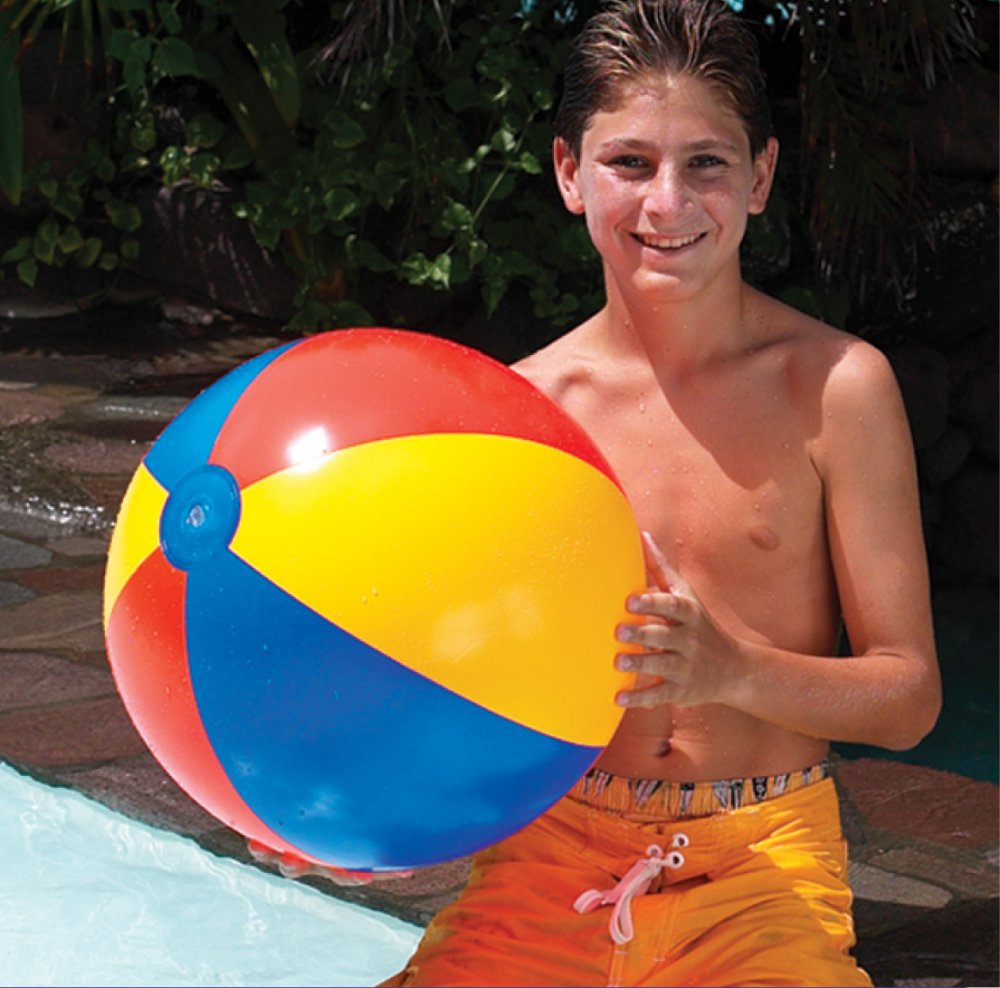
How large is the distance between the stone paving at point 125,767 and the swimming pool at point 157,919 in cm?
7

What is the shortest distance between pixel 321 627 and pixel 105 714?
87.1 inches

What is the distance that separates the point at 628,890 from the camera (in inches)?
84.5

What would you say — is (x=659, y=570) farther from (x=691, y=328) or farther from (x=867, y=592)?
(x=691, y=328)

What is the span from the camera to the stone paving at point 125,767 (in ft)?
9.92

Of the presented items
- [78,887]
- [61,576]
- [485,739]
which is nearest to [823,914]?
[485,739]

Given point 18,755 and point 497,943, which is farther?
point 18,755

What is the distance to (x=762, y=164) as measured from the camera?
2424 mm

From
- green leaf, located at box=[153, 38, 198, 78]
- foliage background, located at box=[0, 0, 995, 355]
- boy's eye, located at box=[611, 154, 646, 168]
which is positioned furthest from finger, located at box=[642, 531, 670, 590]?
green leaf, located at box=[153, 38, 198, 78]

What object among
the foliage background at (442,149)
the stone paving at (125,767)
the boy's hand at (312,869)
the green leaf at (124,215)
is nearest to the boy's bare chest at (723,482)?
the boy's hand at (312,869)

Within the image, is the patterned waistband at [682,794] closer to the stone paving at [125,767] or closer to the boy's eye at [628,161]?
the stone paving at [125,767]

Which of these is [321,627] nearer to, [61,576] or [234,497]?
[234,497]

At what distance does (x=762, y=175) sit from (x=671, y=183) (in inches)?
8.3

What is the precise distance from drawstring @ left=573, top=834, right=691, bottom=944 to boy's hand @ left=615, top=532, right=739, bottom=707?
0.84 ft

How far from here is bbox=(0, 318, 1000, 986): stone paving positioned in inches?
119
